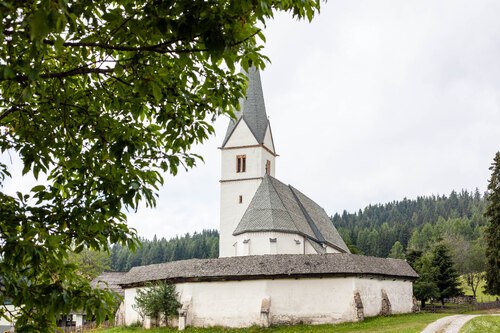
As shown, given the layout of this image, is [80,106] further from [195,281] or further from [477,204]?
[477,204]

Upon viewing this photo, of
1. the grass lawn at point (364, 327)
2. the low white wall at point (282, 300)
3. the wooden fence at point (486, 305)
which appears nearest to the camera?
the grass lawn at point (364, 327)

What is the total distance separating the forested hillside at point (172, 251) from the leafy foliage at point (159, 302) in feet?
259

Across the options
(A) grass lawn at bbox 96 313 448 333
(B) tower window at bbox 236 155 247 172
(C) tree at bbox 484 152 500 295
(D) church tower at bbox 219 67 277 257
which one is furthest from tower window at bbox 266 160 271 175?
(A) grass lawn at bbox 96 313 448 333

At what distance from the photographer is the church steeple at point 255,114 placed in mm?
46625

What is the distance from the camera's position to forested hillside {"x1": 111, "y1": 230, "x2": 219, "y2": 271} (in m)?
114

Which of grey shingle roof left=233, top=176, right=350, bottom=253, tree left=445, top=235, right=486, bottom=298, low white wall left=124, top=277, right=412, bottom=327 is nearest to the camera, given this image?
low white wall left=124, top=277, right=412, bottom=327

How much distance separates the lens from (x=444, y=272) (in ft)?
141

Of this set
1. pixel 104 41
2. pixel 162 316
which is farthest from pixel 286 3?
pixel 162 316

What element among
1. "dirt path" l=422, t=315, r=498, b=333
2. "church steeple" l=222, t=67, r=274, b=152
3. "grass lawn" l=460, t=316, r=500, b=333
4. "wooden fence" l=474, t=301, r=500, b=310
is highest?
"church steeple" l=222, t=67, r=274, b=152

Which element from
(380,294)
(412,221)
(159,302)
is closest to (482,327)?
→ (380,294)

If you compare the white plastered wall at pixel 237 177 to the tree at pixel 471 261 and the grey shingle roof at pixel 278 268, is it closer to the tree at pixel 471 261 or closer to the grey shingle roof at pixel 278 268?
the grey shingle roof at pixel 278 268

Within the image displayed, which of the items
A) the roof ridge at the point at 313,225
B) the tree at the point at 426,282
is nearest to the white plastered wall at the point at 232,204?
the roof ridge at the point at 313,225

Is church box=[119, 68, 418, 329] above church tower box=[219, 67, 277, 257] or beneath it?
beneath

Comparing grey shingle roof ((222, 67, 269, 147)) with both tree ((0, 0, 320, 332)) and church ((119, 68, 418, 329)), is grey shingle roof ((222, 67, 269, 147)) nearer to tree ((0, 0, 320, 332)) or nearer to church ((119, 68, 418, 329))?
church ((119, 68, 418, 329))
